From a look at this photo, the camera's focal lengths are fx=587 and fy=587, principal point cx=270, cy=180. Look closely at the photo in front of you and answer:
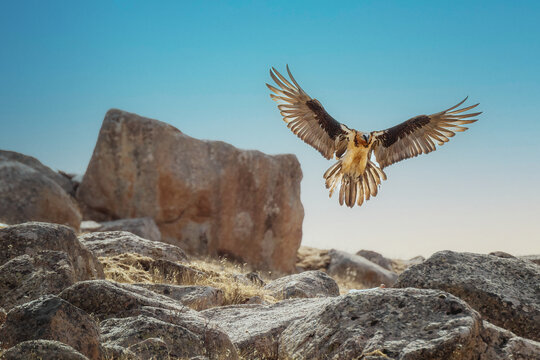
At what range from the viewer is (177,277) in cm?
805

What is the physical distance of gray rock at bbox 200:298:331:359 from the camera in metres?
4.96

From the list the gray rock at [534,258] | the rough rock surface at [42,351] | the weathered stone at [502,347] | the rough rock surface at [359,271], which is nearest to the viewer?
the rough rock surface at [42,351]

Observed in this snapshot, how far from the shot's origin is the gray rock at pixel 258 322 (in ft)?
16.3

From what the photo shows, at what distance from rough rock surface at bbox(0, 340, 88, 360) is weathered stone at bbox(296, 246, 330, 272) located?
1426 cm

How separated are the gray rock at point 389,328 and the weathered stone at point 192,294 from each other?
1691mm

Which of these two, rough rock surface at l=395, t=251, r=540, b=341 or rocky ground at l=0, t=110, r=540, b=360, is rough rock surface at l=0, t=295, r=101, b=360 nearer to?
rocky ground at l=0, t=110, r=540, b=360

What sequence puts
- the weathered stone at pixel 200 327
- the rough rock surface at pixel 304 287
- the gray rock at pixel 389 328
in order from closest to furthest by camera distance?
the gray rock at pixel 389 328
the weathered stone at pixel 200 327
the rough rock surface at pixel 304 287

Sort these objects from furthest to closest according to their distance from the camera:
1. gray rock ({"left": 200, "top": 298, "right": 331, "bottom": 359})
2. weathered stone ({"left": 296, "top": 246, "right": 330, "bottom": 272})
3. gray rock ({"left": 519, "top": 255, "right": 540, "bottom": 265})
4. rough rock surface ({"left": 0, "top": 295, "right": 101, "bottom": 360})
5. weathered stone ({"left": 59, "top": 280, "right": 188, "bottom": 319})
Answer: weathered stone ({"left": 296, "top": 246, "right": 330, "bottom": 272})
gray rock ({"left": 519, "top": 255, "right": 540, "bottom": 265})
gray rock ({"left": 200, "top": 298, "right": 331, "bottom": 359})
weathered stone ({"left": 59, "top": 280, "right": 188, "bottom": 319})
rough rock surface ({"left": 0, "top": 295, "right": 101, "bottom": 360})

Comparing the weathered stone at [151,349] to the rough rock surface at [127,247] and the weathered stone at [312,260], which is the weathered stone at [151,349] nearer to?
the rough rock surface at [127,247]

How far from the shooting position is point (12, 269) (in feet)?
16.7

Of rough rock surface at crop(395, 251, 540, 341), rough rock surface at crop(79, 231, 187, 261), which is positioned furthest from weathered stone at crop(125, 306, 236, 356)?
rough rock surface at crop(79, 231, 187, 261)

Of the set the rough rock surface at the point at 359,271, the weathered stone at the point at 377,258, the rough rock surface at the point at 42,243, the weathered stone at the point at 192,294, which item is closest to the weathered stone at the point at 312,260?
the rough rock surface at the point at 359,271

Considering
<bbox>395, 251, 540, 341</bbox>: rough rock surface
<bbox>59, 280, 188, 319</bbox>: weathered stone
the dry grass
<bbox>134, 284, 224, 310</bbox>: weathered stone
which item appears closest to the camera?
<bbox>59, 280, 188, 319</bbox>: weathered stone

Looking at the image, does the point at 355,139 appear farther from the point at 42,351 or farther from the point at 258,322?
the point at 42,351
